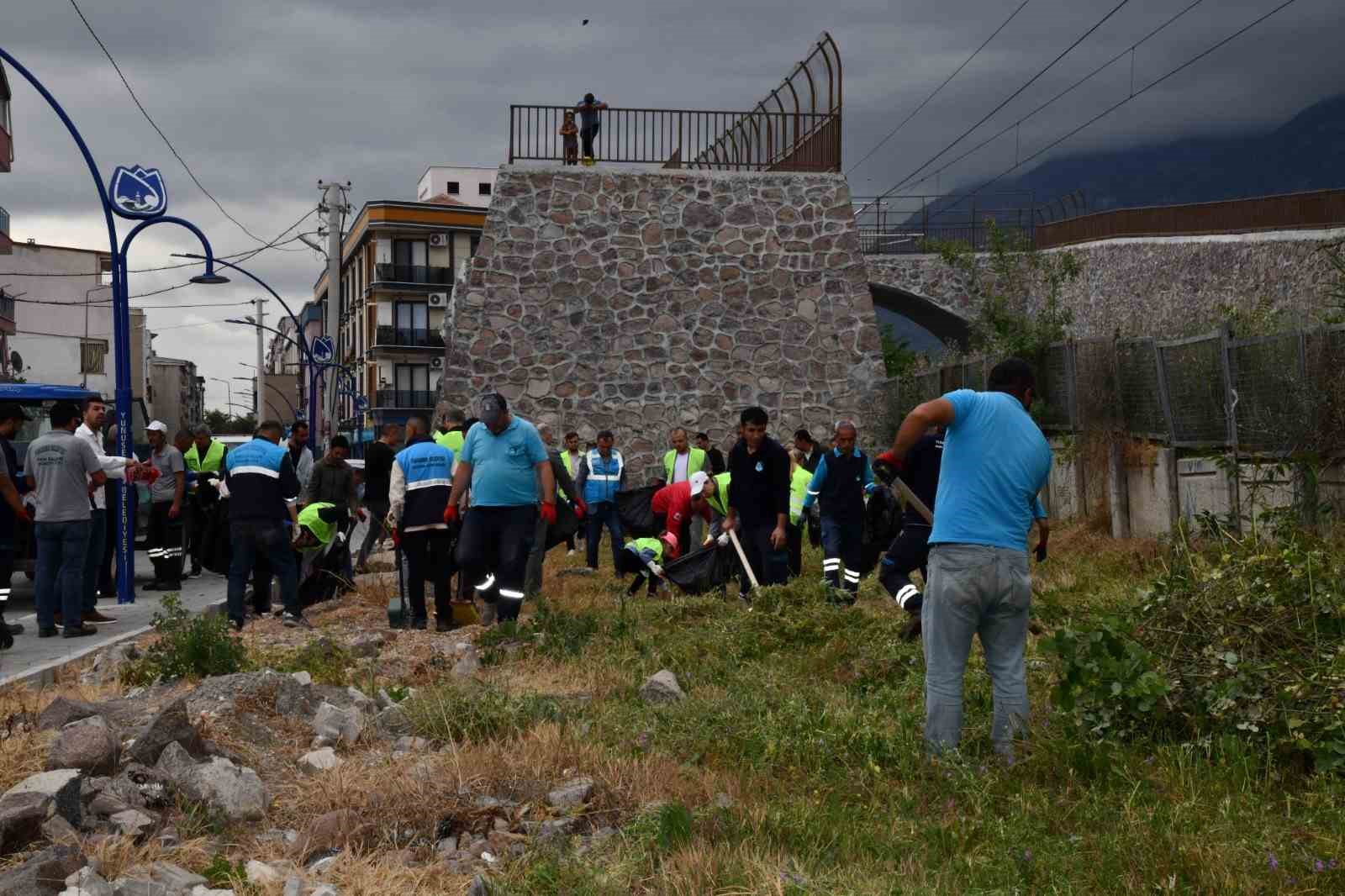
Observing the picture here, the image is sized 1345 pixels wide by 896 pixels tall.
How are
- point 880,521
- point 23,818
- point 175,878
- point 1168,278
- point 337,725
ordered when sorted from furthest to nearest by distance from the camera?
point 1168,278, point 880,521, point 337,725, point 23,818, point 175,878

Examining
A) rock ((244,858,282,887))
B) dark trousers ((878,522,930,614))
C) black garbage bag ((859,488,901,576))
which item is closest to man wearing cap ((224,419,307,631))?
black garbage bag ((859,488,901,576))

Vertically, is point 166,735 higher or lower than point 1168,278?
lower

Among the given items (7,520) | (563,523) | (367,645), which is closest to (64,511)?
(7,520)

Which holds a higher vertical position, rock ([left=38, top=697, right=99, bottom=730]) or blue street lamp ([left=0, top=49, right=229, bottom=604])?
blue street lamp ([left=0, top=49, right=229, bottom=604])

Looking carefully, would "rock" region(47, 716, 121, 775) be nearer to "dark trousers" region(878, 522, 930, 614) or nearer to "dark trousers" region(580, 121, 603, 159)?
"dark trousers" region(878, 522, 930, 614)

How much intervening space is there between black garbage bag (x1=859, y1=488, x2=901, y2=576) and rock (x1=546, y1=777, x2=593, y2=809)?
656 cm

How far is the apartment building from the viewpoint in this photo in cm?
7800

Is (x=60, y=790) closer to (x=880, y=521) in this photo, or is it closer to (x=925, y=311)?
(x=880, y=521)

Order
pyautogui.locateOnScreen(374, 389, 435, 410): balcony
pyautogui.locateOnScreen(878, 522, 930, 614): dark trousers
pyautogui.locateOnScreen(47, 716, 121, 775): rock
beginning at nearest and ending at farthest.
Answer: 1. pyautogui.locateOnScreen(47, 716, 121, 775): rock
2. pyautogui.locateOnScreen(878, 522, 930, 614): dark trousers
3. pyautogui.locateOnScreen(374, 389, 435, 410): balcony

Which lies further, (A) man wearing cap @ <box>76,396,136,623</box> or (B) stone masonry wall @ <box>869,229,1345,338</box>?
(B) stone masonry wall @ <box>869,229,1345,338</box>

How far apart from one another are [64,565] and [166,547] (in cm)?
531

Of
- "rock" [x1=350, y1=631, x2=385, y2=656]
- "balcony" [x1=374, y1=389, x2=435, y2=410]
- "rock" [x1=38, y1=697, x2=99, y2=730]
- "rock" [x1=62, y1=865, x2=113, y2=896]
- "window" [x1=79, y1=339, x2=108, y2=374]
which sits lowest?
"rock" [x1=350, y1=631, x2=385, y2=656]

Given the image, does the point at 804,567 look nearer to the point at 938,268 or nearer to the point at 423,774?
the point at 423,774

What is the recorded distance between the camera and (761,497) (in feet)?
39.9
